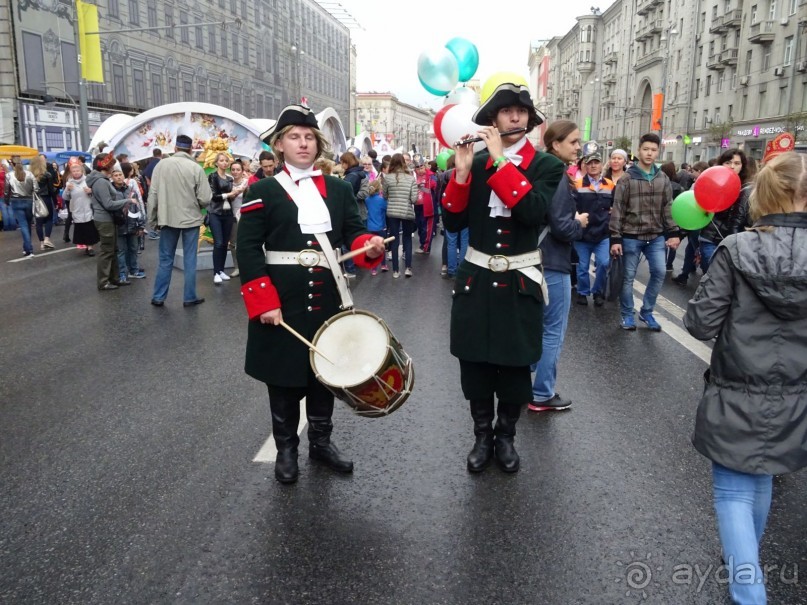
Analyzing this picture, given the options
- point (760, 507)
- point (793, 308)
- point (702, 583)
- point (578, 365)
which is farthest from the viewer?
point (578, 365)

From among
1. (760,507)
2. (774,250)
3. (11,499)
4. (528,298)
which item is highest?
(774,250)

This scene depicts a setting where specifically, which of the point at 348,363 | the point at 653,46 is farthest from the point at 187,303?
the point at 653,46

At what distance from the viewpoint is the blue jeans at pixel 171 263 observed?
27.1 feet

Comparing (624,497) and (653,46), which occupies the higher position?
(653,46)

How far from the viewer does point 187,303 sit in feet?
27.0

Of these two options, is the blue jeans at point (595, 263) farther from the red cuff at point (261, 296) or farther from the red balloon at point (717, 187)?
the red cuff at point (261, 296)

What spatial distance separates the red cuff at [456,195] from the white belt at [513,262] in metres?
0.26

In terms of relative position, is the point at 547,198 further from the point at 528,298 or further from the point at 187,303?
the point at 187,303

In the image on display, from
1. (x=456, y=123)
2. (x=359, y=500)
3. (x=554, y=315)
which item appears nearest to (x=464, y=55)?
(x=456, y=123)

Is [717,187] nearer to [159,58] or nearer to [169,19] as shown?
[159,58]

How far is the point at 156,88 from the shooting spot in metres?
36.2

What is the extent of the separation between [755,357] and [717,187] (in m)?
3.62

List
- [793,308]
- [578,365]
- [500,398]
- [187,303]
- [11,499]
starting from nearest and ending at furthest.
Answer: [793,308] → [11,499] → [500,398] → [578,365] → [187,303]

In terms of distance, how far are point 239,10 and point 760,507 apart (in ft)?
168
